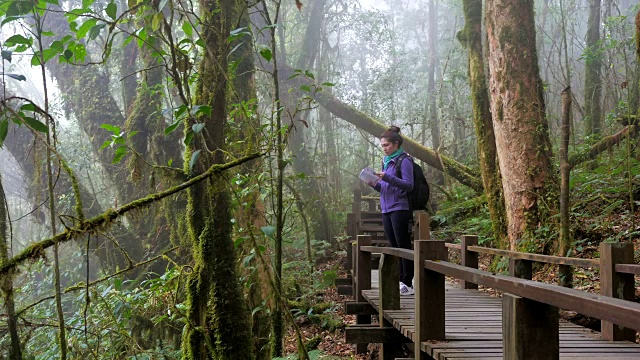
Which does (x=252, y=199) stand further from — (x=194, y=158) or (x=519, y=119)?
(x=519, y=119)

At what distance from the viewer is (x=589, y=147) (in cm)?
1037

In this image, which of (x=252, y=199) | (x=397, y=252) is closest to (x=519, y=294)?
(x=397, y=252)

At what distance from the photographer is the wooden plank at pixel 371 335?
204 inches

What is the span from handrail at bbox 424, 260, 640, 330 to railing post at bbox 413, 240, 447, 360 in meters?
0.86

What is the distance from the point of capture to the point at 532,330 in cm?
222

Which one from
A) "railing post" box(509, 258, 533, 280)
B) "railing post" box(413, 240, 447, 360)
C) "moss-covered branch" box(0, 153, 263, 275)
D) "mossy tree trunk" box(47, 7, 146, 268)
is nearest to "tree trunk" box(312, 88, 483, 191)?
"mossy tree trunk" box(47, 7, 146, 268)

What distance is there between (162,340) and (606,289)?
528cm

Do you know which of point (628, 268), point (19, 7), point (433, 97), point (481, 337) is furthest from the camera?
point (433, 97)

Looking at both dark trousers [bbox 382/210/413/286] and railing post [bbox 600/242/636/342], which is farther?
dark trousers [bbox 382/210/413/286]

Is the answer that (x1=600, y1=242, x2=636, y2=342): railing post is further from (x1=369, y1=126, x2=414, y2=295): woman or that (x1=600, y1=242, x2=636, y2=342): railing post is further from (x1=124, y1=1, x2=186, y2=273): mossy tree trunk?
(x1=124, y1=1, x2=186, y2=273): mossy tree trunk

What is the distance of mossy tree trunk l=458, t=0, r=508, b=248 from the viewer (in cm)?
866

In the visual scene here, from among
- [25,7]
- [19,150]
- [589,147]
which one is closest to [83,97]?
[19,150]

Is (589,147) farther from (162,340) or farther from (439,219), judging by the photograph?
(162,340)

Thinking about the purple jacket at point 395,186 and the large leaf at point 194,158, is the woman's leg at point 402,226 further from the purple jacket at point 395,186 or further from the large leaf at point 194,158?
the large leaf at point 194,158
